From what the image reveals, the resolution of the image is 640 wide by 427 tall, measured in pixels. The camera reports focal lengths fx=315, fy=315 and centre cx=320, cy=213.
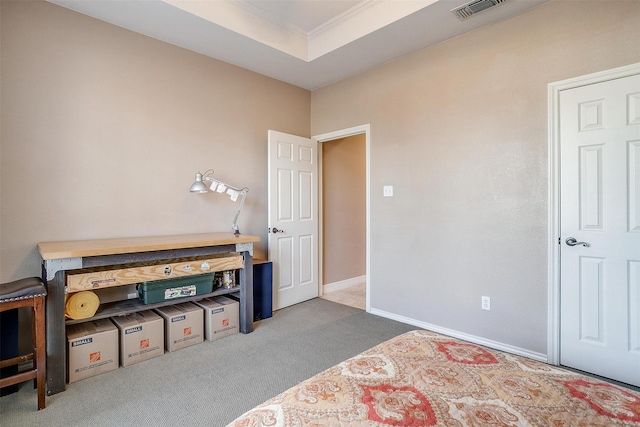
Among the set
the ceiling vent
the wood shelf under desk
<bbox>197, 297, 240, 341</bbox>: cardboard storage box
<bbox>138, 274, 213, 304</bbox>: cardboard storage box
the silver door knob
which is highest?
the ceiling vent

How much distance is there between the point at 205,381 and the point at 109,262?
1.09 m

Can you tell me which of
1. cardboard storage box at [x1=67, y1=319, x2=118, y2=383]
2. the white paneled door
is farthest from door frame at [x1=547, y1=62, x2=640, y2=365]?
cardboard storage box at [x1=67, y1=319, x2=118, y2=383]

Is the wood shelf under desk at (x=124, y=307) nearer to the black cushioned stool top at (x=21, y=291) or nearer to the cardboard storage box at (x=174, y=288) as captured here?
the cardboard storage box at (x=174, y=288)

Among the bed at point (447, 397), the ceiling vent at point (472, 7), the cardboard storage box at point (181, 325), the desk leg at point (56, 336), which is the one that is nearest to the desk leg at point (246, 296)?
the cardboard storage box at point (181, 325)

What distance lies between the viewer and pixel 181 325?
2.71 m

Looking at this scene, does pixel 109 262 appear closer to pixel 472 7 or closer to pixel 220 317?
pixel 220 317

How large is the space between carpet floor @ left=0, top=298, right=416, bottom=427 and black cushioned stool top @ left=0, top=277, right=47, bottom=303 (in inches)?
27.0

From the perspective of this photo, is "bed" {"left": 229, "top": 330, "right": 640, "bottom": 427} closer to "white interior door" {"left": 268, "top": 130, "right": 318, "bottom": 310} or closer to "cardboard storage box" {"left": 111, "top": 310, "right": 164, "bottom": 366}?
"cardboard storage box" {"left": 111, "top": 310, "right": 164, "bottom": 366}

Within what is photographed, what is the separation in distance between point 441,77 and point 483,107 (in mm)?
535

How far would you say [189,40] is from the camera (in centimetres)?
301

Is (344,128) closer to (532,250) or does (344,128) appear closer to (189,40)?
(189,40)

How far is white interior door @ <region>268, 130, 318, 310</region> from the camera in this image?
375 cm

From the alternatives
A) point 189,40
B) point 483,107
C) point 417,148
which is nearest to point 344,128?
point 417,148

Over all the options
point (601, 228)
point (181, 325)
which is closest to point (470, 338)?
point (601, 228)
